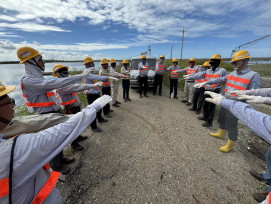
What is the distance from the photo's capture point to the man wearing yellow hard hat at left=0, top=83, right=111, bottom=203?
725 millimetres

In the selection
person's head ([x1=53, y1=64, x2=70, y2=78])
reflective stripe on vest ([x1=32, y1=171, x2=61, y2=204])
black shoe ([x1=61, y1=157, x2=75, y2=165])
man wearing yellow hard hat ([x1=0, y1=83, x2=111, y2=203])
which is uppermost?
person's head ([x1=53, y1=64, x2=70, y2=78])

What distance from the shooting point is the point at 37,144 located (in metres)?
0.84

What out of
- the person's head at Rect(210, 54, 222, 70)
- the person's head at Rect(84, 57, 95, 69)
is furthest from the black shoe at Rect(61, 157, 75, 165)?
the person's head at Rect(210, 54, 222, 70)

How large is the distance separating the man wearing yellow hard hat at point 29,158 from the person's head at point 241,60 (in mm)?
3314

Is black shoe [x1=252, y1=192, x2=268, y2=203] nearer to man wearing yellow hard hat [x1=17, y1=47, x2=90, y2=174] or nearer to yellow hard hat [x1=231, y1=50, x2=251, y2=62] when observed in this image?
yellow hard hat [x1=231, y1=50, x2=251, y2=62]

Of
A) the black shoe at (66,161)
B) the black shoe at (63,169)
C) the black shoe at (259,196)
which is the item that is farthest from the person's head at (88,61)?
the black shoe at (259,196)

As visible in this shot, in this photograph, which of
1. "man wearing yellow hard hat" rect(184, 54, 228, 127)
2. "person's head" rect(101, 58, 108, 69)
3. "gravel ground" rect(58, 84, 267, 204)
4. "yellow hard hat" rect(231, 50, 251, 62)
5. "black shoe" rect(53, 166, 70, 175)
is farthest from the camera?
"person's head" rect(101, 58, 108, 69)

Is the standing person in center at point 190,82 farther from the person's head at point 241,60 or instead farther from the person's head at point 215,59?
the person's head at point 241,60

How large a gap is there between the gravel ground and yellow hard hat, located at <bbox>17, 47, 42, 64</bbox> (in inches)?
89.0

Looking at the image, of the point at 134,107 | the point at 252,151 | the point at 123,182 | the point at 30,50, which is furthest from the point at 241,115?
the point at 134,107

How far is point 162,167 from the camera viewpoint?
2.47m

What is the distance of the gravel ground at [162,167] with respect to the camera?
6.51 feet

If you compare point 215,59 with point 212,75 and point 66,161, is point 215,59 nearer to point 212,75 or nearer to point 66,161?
point 212,75

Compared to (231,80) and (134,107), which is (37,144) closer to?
(231,80)
